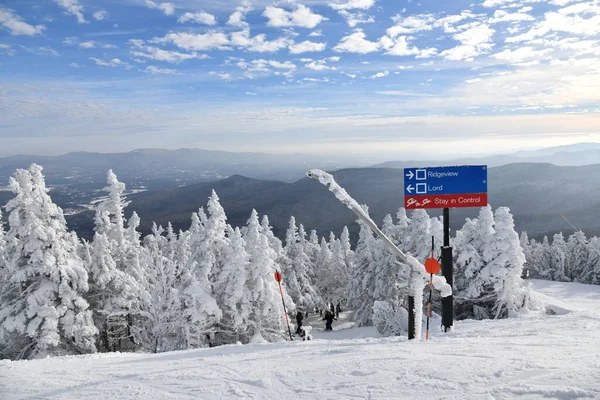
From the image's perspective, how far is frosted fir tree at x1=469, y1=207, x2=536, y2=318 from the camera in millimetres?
24031

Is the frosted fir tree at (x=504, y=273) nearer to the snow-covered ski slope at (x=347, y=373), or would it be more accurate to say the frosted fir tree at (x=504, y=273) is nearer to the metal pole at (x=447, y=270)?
the metal pole at (x=447, y=270)

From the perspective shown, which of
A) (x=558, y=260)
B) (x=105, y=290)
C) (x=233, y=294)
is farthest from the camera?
(x=558, y=260)

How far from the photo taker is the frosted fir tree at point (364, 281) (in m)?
34.6

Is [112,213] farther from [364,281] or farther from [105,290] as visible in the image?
[364,281]

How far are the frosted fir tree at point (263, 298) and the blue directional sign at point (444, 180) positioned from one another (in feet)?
50.4

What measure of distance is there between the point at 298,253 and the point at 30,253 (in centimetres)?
3171

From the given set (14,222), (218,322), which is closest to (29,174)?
(14,222)

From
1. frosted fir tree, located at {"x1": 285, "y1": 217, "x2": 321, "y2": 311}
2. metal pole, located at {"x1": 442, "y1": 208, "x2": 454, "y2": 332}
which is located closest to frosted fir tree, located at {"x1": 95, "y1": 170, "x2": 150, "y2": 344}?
frosted fir tree, located at {"x1": 285, "y1": 217, "x2": 321, "y2": 311}

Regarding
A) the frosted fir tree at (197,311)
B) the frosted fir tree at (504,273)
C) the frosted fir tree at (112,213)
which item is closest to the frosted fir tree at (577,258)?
the frosted fir tree at (504,273)

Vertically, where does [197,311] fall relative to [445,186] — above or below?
below

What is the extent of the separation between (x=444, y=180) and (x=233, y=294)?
16.3 metres

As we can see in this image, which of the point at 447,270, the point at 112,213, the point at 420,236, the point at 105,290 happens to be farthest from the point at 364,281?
the point at 447,270

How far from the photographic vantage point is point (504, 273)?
78.8 ft

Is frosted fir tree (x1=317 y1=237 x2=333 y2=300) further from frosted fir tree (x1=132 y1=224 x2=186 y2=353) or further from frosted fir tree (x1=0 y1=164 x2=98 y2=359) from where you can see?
frosted fir tree (x1=0 y1=164 x2=98 y2=359)
